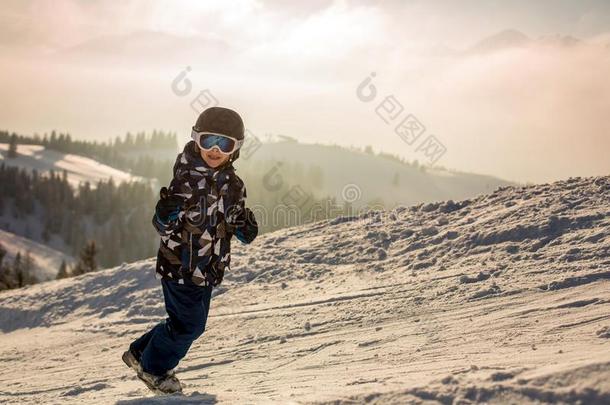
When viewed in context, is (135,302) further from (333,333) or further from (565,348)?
(565,348)

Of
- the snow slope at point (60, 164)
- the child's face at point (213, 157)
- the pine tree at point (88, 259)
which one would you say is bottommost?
the pine tree at point (88, 259)

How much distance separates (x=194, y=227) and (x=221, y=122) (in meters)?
0.82

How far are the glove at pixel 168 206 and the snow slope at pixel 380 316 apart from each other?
4.04 ft

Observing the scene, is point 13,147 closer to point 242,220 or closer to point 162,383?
point 162,383

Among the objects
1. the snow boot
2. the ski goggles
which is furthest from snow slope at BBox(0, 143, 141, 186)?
the ski goggles

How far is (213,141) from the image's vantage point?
4.20 m

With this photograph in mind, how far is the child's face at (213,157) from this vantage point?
13.8 feet

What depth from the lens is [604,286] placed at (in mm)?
5250

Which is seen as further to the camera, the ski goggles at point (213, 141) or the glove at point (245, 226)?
the glove at point (245, 226)

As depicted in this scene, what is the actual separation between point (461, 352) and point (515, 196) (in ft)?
17.4

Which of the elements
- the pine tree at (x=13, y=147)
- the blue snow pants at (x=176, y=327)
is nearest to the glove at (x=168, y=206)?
the blue snow pants at (x=176, y=327)

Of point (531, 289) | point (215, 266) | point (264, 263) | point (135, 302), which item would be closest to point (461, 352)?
point (531, 289)

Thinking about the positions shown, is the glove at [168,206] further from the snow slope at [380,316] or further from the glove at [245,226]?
the snow slope at [380,316]

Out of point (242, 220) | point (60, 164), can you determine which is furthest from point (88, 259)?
point (60, 164)
